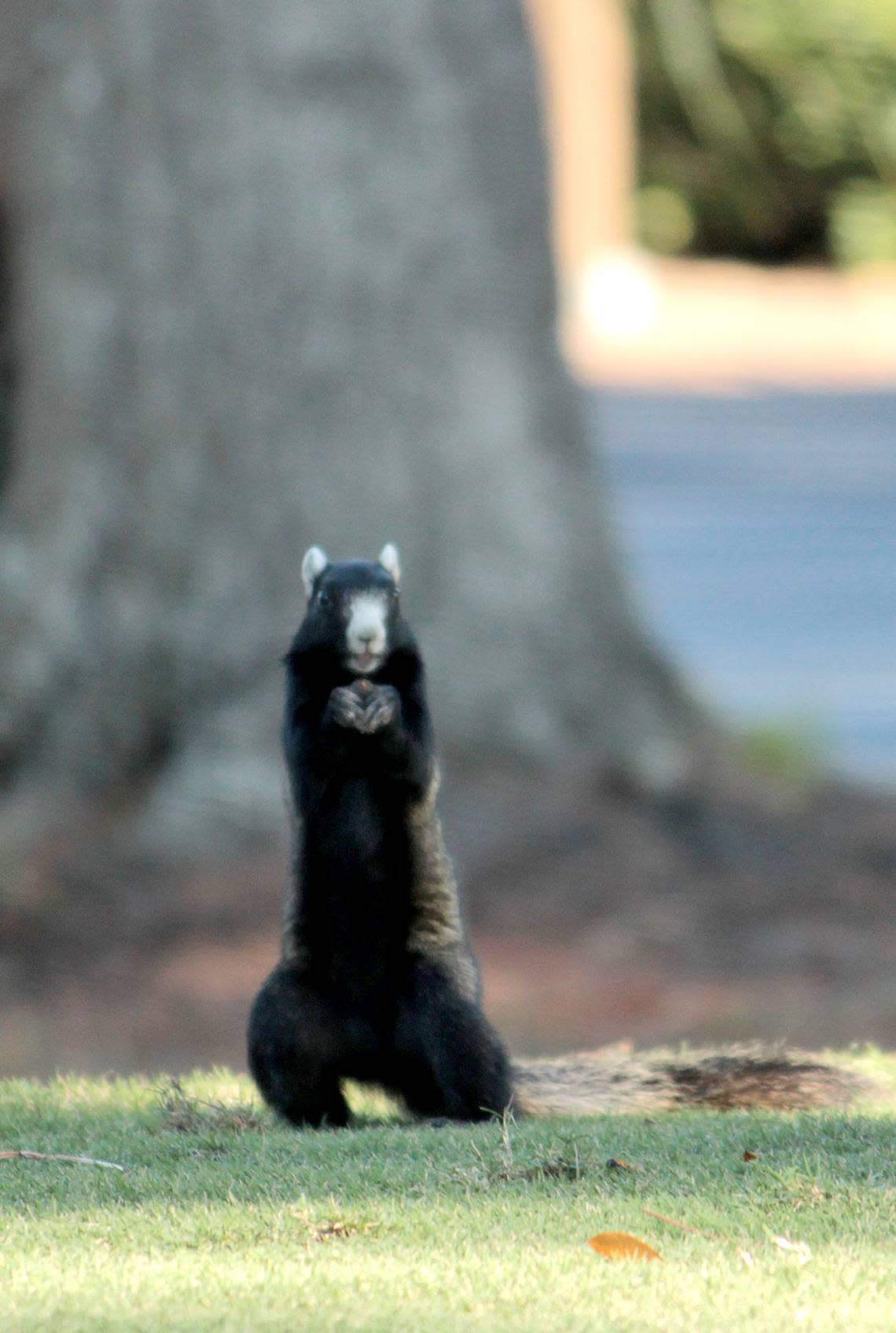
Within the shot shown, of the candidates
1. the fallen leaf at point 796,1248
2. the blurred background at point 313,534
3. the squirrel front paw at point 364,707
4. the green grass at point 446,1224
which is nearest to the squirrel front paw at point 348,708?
the squirrel front paw at point 364,707

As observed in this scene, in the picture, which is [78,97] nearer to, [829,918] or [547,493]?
[547,493]

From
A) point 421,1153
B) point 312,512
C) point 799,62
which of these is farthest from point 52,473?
point 799,62

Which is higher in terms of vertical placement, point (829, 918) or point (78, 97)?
point (78, 97)

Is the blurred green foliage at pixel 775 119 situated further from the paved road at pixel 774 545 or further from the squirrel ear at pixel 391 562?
the squirrel ear at pixel 391 562

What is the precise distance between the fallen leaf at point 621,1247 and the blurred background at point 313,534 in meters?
3.83

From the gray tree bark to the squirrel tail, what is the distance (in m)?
3.32

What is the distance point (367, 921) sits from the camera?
429cm

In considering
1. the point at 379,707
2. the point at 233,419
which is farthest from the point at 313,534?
the point at 379,707

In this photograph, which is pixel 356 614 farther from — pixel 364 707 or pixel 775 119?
pixel 775 119

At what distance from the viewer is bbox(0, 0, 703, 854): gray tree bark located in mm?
7953

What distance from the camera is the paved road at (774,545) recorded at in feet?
41.8

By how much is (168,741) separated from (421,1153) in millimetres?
4290

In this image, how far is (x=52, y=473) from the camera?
800cm

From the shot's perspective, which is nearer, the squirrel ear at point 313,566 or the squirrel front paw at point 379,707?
the squirrel front paw at point 379,707
